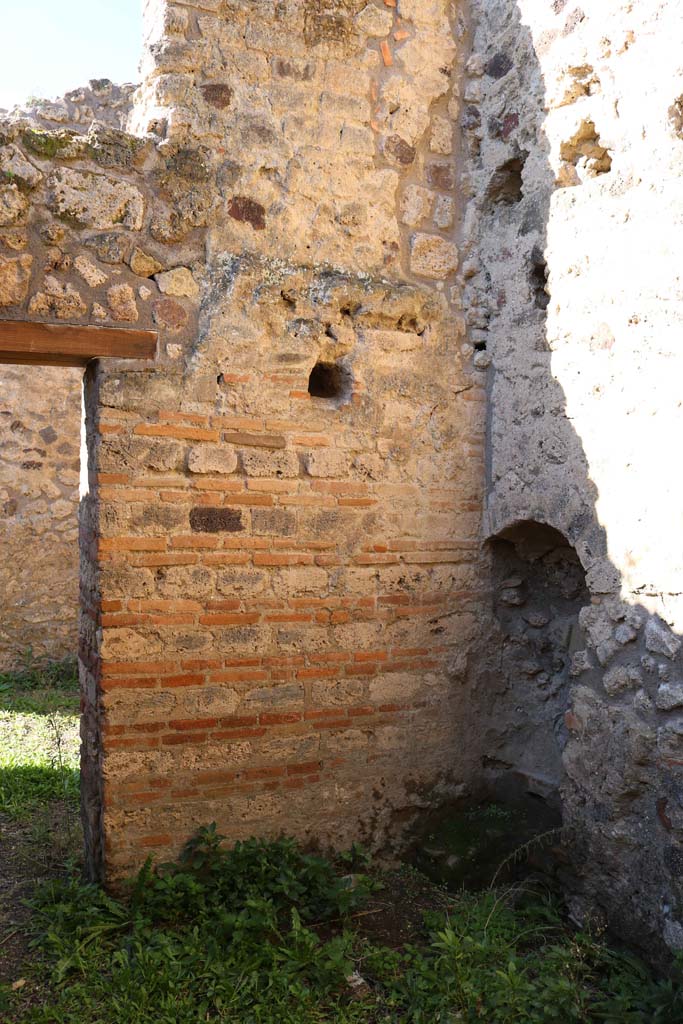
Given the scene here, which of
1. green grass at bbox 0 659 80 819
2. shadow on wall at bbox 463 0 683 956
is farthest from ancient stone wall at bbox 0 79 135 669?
shadow on wall at bbox 463 0 683 956

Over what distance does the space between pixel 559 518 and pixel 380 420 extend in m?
0.91

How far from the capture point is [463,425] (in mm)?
4039

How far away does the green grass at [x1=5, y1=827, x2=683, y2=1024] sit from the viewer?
2742mm

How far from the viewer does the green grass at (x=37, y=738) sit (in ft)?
14.7

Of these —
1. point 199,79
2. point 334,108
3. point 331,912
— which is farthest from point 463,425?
point 331,912

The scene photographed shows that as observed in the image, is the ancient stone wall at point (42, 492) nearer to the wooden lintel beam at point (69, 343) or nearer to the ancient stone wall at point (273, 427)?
the ancient stone wall at point (273, 427)

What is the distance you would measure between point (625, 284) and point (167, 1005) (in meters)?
3.02

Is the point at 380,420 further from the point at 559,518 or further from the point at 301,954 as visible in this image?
the point at 301,954

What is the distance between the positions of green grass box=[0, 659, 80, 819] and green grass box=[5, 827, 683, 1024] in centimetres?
115

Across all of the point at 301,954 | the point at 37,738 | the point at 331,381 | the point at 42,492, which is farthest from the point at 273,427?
the point at 42,492

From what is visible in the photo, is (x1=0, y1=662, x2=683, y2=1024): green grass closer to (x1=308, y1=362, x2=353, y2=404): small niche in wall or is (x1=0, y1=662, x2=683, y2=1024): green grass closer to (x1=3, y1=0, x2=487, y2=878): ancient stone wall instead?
(x1=3, y1=0, x2=487, y2=878): ancient stone wall

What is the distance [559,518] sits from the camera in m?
3.56

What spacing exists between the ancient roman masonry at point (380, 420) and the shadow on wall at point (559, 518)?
15mm

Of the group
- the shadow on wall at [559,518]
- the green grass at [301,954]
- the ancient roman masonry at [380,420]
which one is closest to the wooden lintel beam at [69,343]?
the ancient roman masonry at [380,420]
